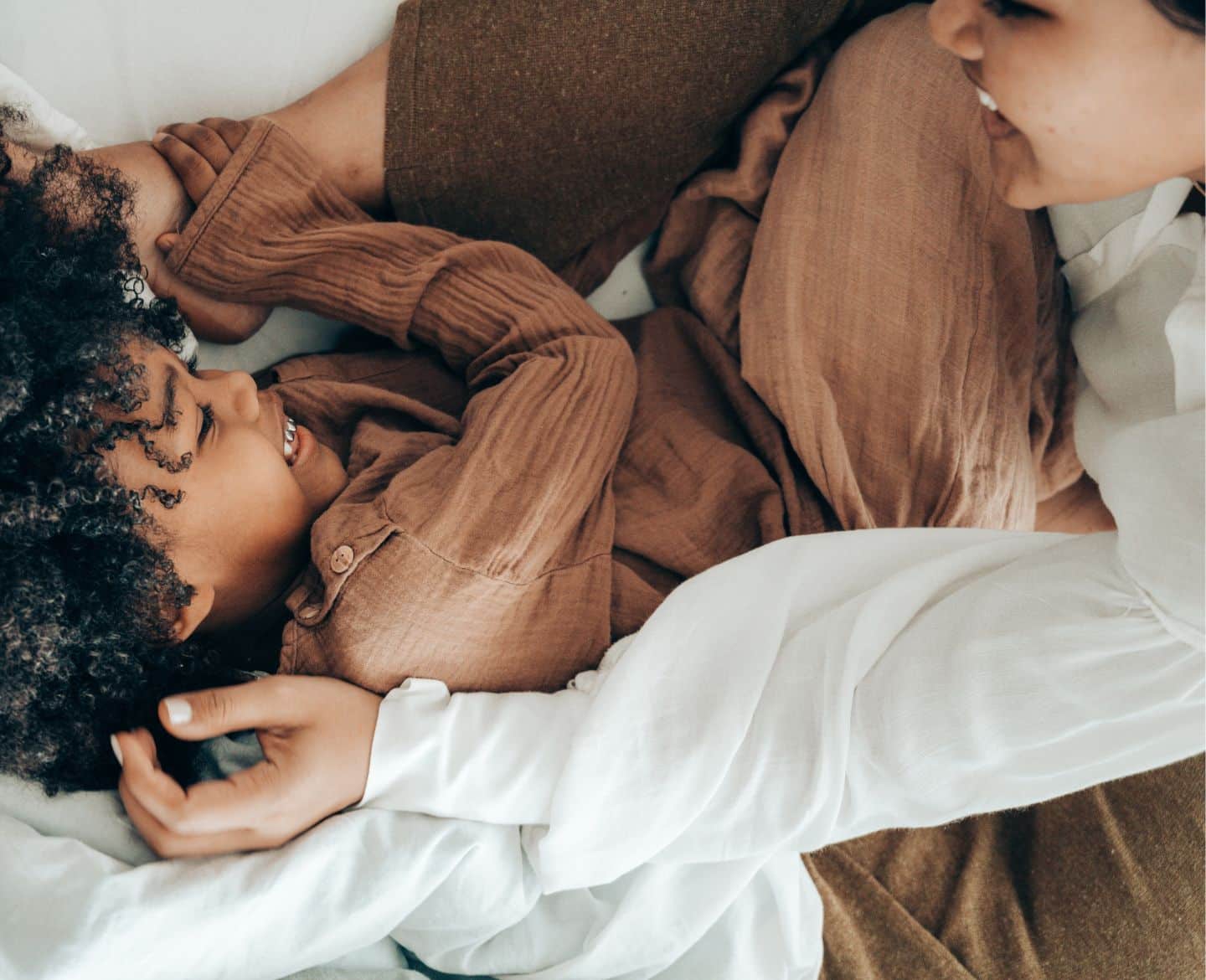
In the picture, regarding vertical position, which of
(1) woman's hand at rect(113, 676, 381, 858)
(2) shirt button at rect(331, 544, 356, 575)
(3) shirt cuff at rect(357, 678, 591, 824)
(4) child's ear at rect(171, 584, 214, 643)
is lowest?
(3) shirt cuff at rect(357, 678, 591, 824)

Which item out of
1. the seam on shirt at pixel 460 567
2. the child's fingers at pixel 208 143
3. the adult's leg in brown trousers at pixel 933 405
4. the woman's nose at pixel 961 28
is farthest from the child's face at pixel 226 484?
the woman's nose at pixel 961 28

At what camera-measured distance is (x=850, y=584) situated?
80 centimetres

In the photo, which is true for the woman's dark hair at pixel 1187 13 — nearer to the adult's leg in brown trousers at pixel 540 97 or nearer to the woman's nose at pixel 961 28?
the woman's nose at pixel 961 28

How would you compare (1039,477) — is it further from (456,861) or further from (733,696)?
(456,861)

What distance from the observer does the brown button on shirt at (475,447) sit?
85 cm

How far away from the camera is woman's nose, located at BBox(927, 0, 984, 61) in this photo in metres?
0.67

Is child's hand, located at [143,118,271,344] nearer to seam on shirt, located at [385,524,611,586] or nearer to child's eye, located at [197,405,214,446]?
child's eye, located at [197,405,214,446]

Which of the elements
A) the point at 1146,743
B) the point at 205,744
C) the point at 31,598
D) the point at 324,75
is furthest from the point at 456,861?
the point at 324,75

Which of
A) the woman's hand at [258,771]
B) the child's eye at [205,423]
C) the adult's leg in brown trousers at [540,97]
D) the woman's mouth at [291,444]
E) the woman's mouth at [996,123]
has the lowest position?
the woman's hand at [258,771]

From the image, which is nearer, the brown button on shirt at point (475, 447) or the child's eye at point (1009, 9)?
the child's eye at point (1009, 9)

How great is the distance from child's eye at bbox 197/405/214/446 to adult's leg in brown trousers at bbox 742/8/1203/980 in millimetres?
524

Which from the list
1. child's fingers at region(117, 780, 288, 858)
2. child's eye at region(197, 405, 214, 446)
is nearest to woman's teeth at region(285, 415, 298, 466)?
child's eye at region(197, 405, 214, 446)

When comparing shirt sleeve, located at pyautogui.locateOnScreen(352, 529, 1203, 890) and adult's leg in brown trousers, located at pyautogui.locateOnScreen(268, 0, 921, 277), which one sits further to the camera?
adult's leg in brown trousers, located at pyautogui.locateOnScreen(268, 0, 921, 277)

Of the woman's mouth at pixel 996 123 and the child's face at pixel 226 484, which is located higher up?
the woman's mouth at pixel 996 123
